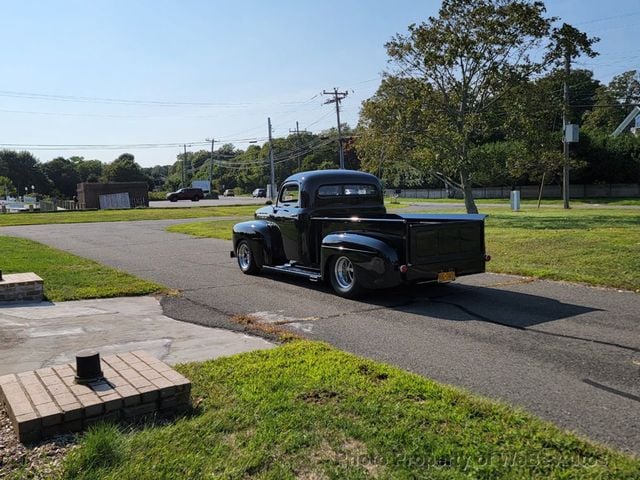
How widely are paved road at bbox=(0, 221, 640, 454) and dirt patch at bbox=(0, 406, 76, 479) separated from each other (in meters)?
2.86

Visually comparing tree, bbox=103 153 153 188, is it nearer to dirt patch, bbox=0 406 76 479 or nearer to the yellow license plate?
the yellow license plate

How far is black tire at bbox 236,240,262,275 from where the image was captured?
1073cm

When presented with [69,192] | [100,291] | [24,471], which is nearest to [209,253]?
[100,291]

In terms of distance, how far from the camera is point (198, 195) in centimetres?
7044

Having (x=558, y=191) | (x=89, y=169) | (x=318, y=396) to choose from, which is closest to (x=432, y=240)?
(x=318, y=396)

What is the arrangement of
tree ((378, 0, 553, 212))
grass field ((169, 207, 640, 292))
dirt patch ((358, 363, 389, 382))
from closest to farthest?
dirt patch ((358, 363, 389, 382))
grass field ((169, 207, 640, 292))
tree ((378, 0, 553, 212))

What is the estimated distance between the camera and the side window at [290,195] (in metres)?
10.2

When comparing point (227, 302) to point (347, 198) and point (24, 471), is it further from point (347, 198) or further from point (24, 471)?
point (24, 471)

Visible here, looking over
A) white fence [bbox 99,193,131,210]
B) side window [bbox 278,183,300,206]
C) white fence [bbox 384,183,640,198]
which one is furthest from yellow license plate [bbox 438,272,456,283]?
white fence [bbox 99,193,131,210]

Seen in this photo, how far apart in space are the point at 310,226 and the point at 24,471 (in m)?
6.72

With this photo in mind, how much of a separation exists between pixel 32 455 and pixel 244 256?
7923 millimetres

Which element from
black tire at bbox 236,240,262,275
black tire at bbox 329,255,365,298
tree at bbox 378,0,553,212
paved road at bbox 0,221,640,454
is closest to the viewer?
paved road at bbox 0,221,640,454

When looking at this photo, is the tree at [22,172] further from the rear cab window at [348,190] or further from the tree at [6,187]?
the rear cab window at [348,190]

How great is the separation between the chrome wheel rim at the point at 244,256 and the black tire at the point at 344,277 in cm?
269
